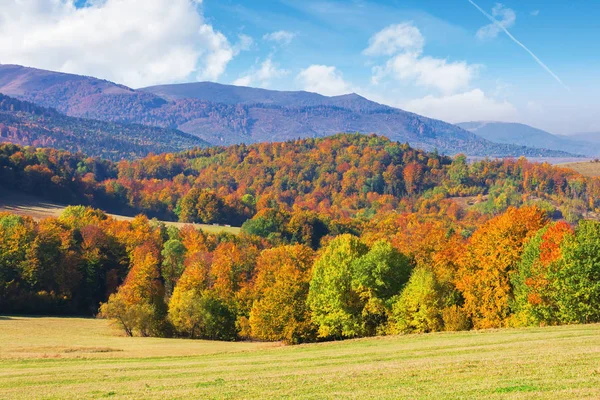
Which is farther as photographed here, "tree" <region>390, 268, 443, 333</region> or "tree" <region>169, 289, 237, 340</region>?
"tree" <region>169, 289, 237, 340</region>

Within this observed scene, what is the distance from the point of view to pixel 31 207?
166 m

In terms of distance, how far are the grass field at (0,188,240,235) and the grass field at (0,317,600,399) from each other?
109m

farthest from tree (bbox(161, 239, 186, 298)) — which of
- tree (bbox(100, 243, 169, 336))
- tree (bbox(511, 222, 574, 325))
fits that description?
tree (bbox(511, 222, 574, 325))

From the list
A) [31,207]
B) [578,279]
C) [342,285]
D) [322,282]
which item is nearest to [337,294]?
[342,285]

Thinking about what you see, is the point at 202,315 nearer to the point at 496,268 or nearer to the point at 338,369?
the point at 496,268

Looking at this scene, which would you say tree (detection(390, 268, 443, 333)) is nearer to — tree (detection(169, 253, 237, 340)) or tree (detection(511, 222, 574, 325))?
tree (detection(511, 222, 574, 325))

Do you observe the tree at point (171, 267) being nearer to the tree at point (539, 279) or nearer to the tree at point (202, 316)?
the tree at point (202, 316)

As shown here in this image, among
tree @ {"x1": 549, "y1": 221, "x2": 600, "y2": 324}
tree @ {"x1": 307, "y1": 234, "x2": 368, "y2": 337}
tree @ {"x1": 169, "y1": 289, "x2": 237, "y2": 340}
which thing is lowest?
tree @ {"x1": 169, "y1": 289, "x2": 237, "y2": 340}

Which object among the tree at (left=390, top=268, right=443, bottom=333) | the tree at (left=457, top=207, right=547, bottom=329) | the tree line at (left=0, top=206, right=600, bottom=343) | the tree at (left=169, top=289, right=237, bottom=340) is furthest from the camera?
the tree at (left=169, top=289, right=237, bottom=340)

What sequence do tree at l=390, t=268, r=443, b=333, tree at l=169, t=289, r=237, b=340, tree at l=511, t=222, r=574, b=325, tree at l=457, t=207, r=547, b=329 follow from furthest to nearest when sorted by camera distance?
tree at l=169, t=289, r=237, b=340 < tree at l=390, t=268, r=443, b=333 < tree at l=457, t=207, r=547, b=329 < tree at l=511, t=222, r=574, b=325

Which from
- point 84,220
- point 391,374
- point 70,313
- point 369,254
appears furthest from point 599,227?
point 84,220

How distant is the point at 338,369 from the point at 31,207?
504ft

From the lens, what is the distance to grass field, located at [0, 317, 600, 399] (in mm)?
22531

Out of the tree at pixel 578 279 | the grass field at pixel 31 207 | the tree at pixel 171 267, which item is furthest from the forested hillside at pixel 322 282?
the grass field at pixel 31 207
